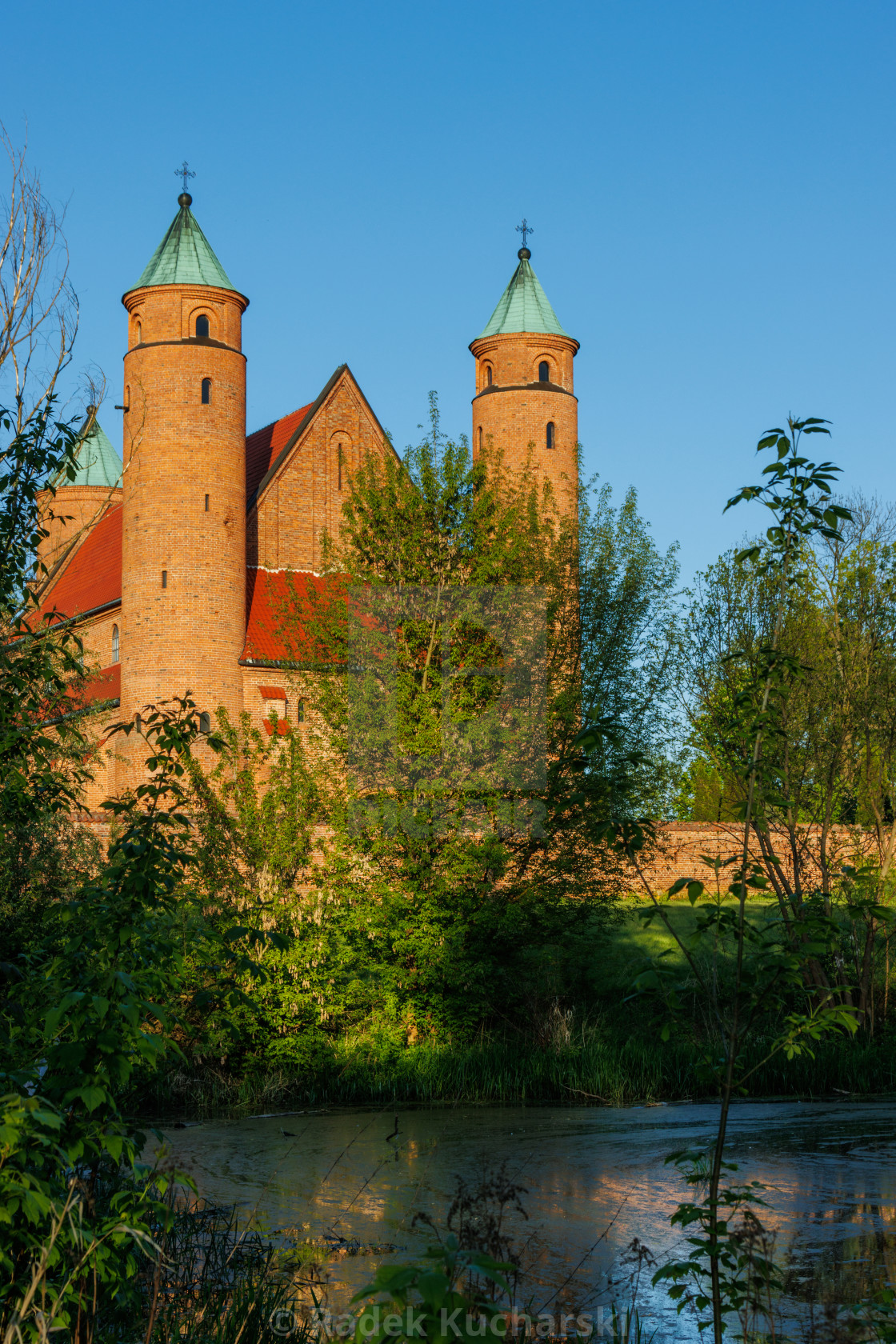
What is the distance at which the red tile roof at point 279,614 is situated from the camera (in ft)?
65.8

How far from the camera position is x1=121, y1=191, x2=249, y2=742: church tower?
27.2 meters

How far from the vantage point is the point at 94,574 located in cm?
3703

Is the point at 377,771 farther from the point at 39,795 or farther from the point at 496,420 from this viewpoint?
the point at 496,420

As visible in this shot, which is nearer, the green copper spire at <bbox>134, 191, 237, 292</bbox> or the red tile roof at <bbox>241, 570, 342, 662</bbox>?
the red tile roof at <bbox>241, 570, 342, 662</bbox>

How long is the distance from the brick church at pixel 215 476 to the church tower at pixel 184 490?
3cm

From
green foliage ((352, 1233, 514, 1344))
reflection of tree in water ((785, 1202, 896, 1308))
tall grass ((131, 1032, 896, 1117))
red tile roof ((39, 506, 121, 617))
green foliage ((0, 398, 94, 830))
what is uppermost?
red tile roof ((39, 506, 121, 617))

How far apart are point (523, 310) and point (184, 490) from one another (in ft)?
32.4

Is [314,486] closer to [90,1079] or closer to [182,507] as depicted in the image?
[182,507]

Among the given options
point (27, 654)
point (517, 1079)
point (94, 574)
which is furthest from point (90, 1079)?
point (94, 574)

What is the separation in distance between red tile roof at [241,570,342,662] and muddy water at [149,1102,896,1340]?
7.95 m

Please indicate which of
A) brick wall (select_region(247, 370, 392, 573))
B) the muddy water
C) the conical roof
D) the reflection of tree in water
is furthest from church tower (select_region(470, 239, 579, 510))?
the reflection of tree in water

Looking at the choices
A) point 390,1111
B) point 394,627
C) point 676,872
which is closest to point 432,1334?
point 390,1111

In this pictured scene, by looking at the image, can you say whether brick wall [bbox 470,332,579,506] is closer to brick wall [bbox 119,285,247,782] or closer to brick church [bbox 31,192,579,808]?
brick church [bbox 31,192,579,808]

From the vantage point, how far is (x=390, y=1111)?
14.8 m
